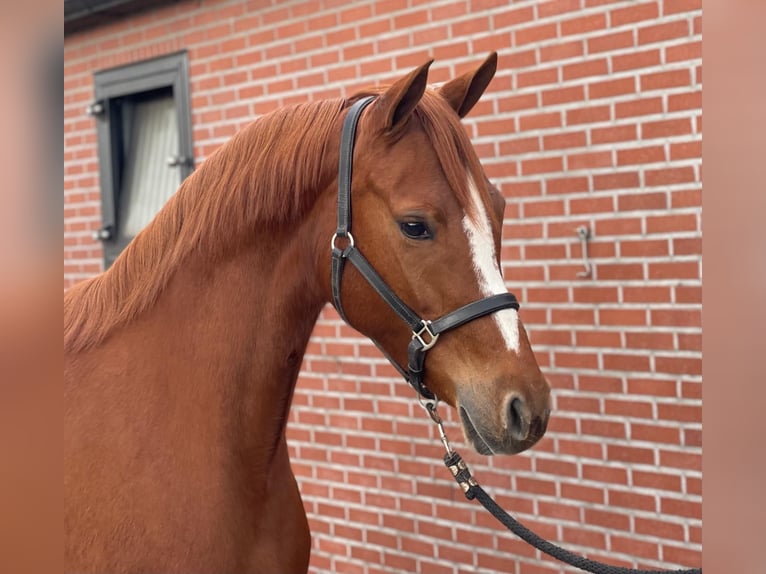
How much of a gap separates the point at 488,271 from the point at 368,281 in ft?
0.93

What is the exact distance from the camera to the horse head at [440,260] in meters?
1.57

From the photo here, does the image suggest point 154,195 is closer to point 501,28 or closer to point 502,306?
point 501,28

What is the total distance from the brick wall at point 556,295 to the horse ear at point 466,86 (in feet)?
3.10

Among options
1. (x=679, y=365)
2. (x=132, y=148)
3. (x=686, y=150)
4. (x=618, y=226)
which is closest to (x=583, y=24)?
(x=686, y=150)

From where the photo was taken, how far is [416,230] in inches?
63.7

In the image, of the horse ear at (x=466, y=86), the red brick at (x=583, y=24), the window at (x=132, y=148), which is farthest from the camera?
the window at (x=132, y=148)

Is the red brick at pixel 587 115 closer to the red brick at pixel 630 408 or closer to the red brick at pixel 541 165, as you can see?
the red brick at pixel 541 165

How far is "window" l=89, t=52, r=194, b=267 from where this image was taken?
4.34 m

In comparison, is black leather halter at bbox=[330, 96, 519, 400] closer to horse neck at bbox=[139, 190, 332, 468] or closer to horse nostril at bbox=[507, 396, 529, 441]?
horse neck at bbox=[139, 190, 332, 468]

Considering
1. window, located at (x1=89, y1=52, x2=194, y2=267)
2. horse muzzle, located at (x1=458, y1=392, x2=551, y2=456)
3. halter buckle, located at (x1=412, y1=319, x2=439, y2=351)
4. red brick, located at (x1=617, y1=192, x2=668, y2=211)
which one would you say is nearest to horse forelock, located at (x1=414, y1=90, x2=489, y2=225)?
halter buckle, located at (x1=412, y1=319, x2=439, y2=351)

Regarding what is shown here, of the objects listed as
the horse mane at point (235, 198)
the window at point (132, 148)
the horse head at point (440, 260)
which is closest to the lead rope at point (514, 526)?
the horse head at point (440, 260)

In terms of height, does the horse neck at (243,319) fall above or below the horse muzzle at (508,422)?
above

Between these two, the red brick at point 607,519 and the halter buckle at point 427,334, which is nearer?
the halter buckle at point 427,334
